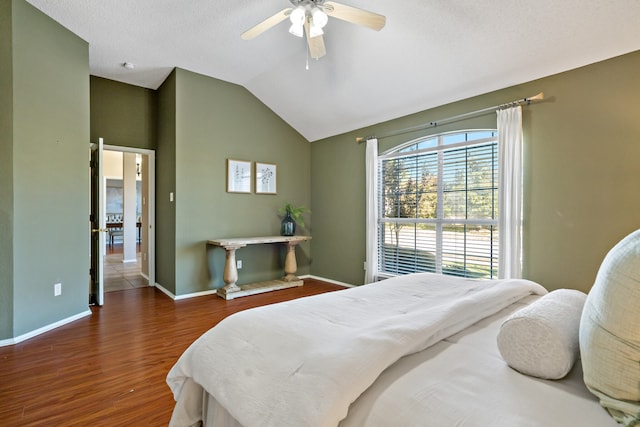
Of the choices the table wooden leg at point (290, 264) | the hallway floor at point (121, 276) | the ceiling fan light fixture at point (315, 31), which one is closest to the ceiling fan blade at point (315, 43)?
the ceiling fan light fixture at point (315, 31)

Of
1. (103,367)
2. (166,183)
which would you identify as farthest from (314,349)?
(166,183)

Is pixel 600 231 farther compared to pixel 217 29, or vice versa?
pixel 217 29

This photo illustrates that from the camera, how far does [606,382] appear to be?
2.48 feet

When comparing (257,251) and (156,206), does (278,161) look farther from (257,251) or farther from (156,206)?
(156,206)

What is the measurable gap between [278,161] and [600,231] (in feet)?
13.5

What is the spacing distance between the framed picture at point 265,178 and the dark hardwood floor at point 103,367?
1.94 metres

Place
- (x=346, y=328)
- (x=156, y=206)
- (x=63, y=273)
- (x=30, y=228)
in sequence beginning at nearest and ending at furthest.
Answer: (x=346, y=328)
(x=30, y=228)
(x=63, y=273)
(x=156, y=206)

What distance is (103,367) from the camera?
7.59 feet

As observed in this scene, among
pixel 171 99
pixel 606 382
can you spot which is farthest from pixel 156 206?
pixel 606 382

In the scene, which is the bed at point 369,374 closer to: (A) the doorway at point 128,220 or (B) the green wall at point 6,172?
(B) the green wall at point 6,172

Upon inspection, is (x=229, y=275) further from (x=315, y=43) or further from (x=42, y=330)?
(x=315, y=43)

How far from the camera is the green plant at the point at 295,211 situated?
505 centimetres

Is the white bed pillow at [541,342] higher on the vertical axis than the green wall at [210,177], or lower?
lower

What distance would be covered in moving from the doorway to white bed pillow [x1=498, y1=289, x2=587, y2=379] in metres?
4.31
